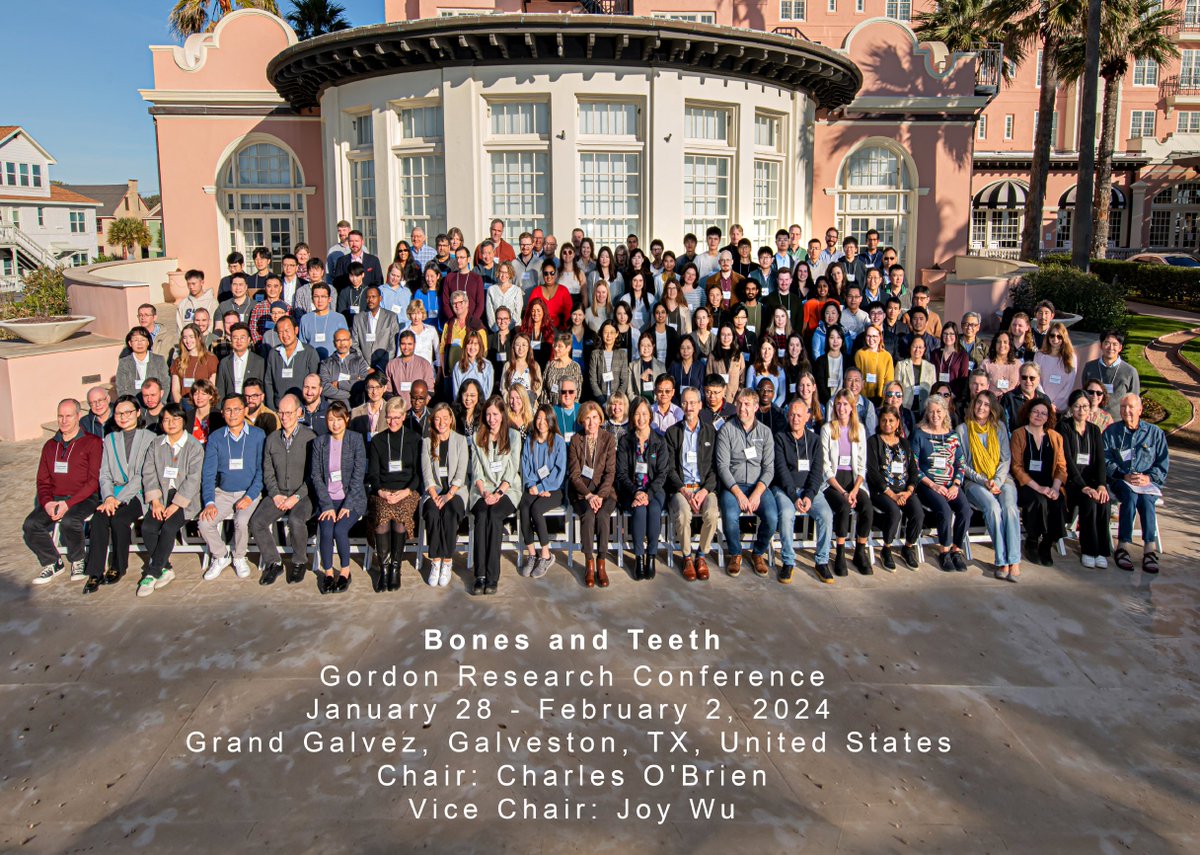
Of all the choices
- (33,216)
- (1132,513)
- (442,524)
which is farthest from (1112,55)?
(33,216)

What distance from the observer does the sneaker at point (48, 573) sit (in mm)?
6699

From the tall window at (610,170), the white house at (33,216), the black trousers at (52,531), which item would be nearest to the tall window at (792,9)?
the tall window at (610,170)

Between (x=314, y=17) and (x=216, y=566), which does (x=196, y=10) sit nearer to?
(x=314, y=17)

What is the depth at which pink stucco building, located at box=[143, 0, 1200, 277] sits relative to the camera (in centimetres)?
1265

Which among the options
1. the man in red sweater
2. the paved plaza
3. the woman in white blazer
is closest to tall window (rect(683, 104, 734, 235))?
the woman in white blazer

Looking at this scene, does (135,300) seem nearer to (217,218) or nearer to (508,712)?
(217,218)

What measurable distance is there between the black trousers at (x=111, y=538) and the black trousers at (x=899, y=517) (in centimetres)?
618

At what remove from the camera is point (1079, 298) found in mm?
12195

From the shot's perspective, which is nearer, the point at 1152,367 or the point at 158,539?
the point at 158,539

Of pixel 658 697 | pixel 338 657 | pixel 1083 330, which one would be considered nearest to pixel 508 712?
pixel 658 697

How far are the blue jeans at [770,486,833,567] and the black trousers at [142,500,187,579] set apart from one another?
487 cm

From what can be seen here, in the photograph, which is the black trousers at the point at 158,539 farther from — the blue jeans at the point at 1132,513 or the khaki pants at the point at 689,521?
the blue jeans at the point at 1132,513

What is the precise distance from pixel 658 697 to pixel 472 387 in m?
3.22

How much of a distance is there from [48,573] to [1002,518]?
306 inches
